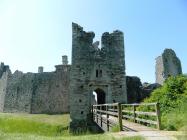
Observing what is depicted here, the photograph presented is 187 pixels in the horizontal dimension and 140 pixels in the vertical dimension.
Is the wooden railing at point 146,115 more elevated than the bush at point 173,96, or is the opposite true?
the bush at point 173,96

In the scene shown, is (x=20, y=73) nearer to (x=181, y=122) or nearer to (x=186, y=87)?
(x=186, y=87)

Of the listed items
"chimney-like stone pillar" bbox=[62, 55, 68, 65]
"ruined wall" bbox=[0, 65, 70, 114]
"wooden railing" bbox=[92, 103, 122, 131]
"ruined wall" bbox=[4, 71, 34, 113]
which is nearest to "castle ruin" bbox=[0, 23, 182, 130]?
"ruined wall" bbox=[0, 65, 70, 114]

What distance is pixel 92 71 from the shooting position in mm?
21891

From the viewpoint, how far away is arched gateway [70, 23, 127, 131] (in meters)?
21.2

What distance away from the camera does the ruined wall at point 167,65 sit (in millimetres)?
28406

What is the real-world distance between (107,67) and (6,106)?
51.8 feet

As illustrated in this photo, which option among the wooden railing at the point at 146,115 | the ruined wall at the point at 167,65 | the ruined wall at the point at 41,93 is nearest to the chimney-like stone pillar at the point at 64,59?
the ruined wall at the point at 41,93

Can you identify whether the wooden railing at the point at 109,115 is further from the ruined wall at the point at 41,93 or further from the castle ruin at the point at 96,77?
the ruined wall at the point at 41,93

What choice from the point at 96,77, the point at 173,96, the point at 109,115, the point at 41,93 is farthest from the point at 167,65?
the point at 173,96

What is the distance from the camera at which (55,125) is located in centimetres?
2036

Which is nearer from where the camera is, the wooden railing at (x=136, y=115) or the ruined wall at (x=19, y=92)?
the wooden railing at (x=136, y=115)

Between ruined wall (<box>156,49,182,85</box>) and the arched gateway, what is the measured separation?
7.46m

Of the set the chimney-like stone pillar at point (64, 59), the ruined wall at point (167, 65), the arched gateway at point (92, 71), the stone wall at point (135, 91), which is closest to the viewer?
the arched gateway at point (92, 71)

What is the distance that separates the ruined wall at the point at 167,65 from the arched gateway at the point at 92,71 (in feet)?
24.5
